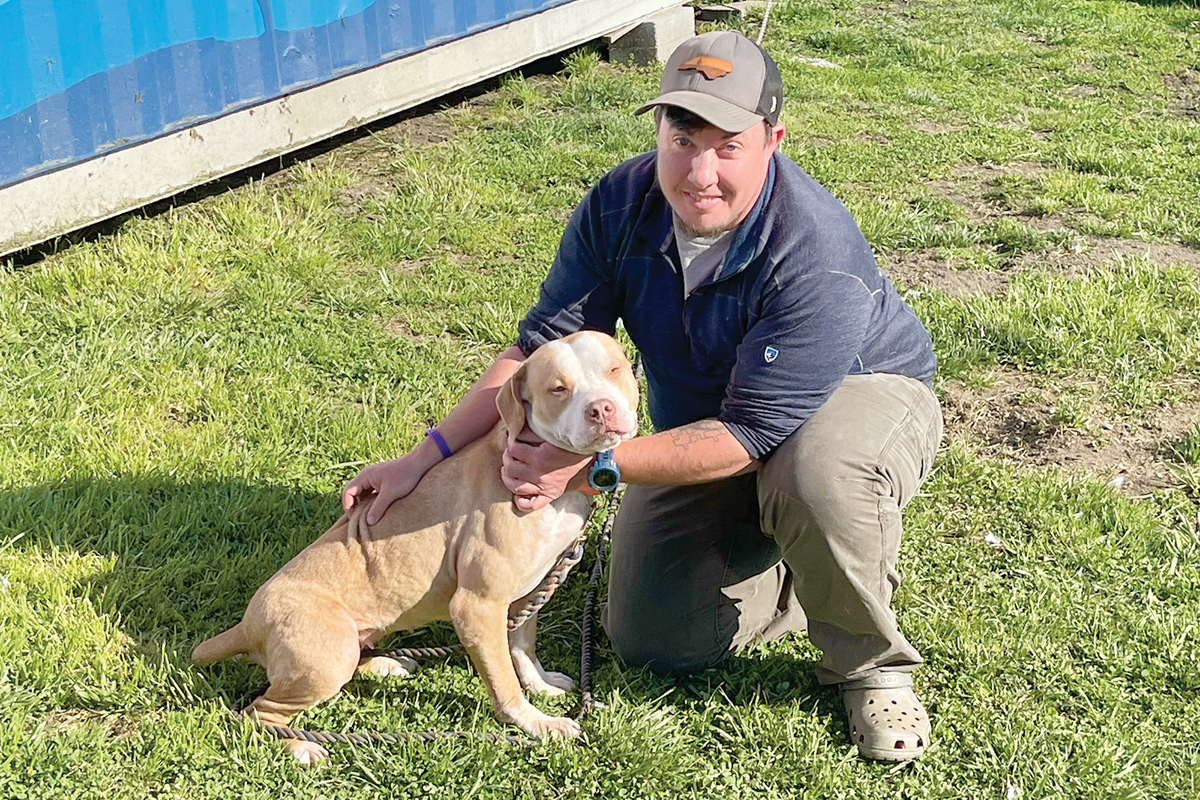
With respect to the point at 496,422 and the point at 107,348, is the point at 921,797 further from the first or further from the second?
the point at 107,348

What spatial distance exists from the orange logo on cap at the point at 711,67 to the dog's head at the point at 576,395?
73 cm

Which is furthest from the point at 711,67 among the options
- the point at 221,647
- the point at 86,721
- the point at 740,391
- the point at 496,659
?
the point at 86,721

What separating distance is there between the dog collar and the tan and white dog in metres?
0.11

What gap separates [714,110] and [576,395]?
0.80 m

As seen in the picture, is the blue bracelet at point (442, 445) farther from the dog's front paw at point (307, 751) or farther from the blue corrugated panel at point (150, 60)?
the blue corrugated panel at point (150, 60)

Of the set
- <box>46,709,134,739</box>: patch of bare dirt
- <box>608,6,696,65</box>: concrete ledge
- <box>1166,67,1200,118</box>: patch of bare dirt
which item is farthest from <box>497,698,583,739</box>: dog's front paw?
<box>1166,67,1200,118</box>: patch of bare dirt

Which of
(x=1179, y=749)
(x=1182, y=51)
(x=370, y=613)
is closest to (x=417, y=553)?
(x=370, y=613)

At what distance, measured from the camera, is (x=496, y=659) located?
3031mm

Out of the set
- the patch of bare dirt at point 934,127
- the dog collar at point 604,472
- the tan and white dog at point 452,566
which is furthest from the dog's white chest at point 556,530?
the patch of bare dirt at point 934,127

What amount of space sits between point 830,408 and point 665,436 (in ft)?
1.54

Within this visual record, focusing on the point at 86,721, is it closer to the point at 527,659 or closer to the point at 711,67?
the point at 527,659

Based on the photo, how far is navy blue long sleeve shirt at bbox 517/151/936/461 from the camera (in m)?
2.95

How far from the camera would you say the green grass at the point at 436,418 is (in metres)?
3.07

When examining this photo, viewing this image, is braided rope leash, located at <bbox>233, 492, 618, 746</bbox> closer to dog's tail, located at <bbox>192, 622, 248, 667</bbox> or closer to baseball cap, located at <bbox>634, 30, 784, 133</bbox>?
→ dog's tail, located at <bbox>192, 622, 248, 667</bbox>
